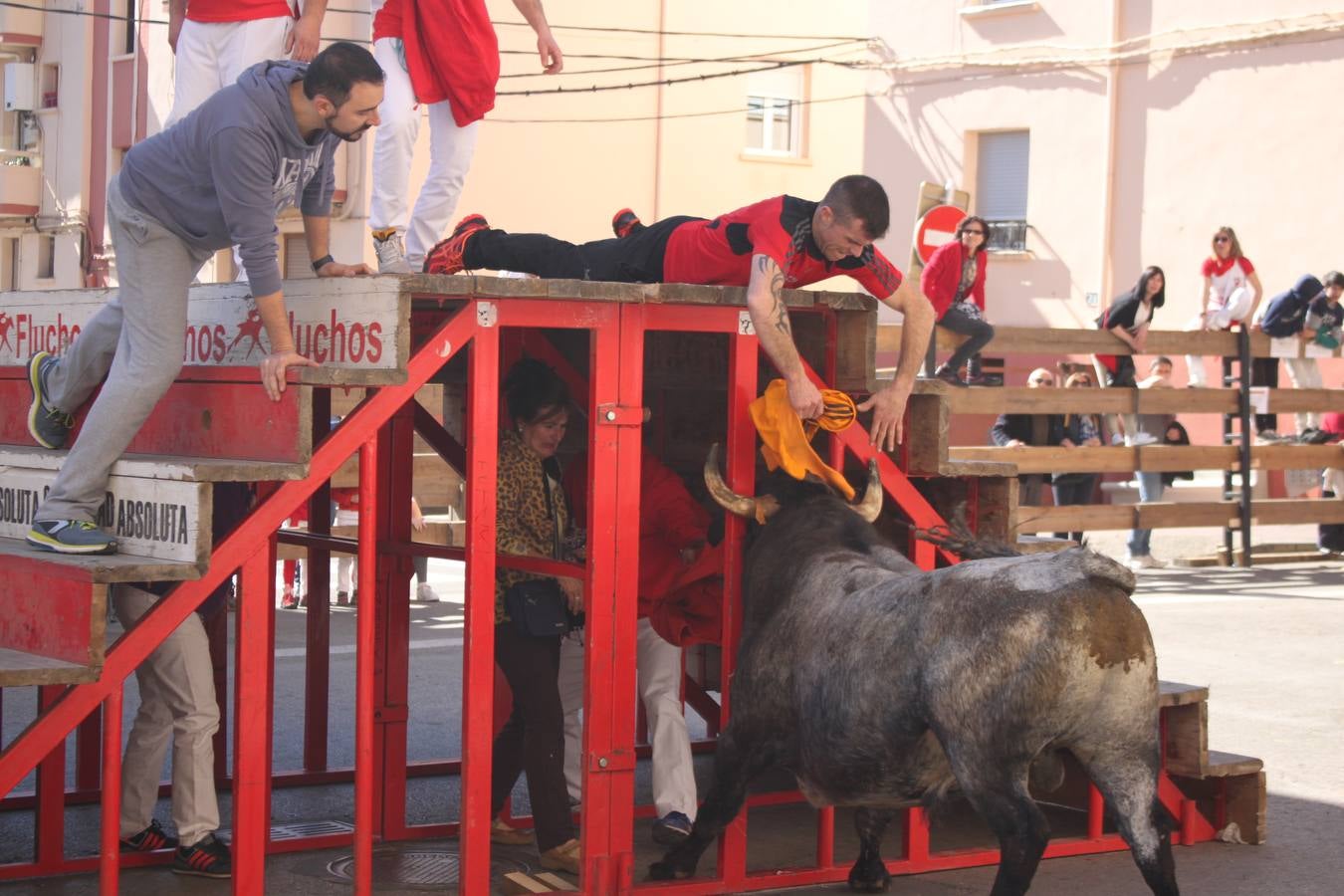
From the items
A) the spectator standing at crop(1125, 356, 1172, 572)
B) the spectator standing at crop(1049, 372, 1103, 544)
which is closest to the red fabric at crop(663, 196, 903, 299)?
the spectator standing at crop(1049, 372, 1103, 544)

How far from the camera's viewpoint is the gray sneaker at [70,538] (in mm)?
5090

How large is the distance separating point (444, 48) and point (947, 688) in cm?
338

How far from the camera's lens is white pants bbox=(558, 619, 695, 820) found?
6.24 m

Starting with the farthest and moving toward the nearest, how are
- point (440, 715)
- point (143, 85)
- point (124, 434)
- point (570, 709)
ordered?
point (143, 85) → point (440, 715) → point (570, 709) → point (124, 434)

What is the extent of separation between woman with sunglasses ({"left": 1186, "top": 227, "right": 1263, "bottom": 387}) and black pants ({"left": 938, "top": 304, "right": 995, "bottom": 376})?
3.99 meters

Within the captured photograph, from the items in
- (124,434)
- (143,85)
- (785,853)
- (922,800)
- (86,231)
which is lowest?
(785,853)

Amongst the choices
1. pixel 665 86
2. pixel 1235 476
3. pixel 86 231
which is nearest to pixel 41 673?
pixel 1235 476

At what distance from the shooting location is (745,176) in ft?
105

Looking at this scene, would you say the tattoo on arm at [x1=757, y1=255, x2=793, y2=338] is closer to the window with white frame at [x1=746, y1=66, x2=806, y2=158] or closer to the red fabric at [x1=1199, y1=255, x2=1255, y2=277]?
the red fabric at [x1=1199, y1=255, x2=1255, y2=277]

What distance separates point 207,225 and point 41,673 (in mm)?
1425

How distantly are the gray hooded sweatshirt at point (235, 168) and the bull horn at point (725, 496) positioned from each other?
1546 millimetres

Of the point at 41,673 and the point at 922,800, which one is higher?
the point at 41,673

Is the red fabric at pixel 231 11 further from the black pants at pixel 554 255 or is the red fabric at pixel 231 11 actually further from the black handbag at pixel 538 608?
the black handbag at pixel 538 608

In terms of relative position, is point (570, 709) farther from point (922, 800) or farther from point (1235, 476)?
point (1235, 476)
